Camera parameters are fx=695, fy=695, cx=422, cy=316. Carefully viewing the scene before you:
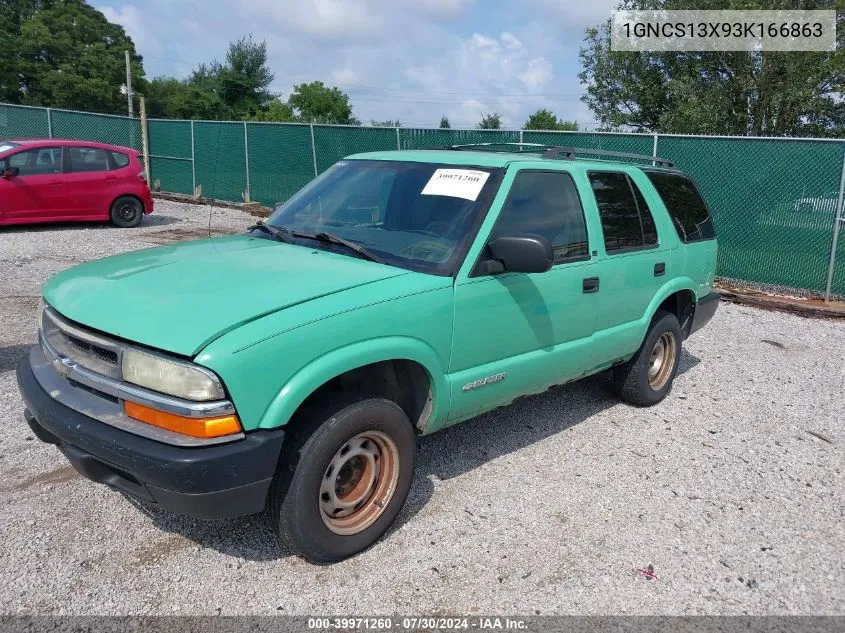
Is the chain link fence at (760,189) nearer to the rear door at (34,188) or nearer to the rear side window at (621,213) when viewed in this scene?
the rear side window at (621,213)

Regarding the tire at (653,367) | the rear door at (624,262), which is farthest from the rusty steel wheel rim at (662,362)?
the rear door at (624,262)

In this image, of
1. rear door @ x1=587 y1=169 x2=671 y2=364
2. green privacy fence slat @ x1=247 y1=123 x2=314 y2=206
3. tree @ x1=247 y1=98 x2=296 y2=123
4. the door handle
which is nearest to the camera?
the door handle

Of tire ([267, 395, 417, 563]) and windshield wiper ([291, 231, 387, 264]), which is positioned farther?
windshield wiper ([291, 231, 387, 264])

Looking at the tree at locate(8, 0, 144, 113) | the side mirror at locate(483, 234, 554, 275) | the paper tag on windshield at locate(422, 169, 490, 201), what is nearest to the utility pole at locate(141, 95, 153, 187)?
the paper tag on windshield at locate(422, 169, 490, 201)

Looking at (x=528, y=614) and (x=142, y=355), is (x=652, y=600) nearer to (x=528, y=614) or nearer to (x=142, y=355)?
(x=528, y=614)

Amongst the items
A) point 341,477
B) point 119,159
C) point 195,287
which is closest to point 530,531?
point 341,477

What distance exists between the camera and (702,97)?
1691cm

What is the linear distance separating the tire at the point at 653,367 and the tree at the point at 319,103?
67.6m

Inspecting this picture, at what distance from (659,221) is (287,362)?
3.48 meters

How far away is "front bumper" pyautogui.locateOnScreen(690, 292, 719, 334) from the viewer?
229 inches

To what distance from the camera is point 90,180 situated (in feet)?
40.5

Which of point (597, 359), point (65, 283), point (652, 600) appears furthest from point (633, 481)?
point (65, 283)

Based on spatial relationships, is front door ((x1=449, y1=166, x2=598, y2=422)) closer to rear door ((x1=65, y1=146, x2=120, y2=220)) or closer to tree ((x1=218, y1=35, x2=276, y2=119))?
rear door ((x1=65, y1=146, x2=120, y2=220))

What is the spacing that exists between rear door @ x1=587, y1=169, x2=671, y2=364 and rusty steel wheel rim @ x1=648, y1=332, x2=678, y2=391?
55 cm
